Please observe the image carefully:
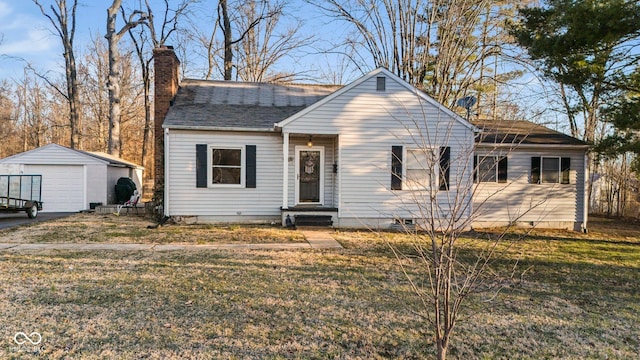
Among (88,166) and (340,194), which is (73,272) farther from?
(88,166)

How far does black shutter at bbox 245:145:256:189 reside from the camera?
11039mm

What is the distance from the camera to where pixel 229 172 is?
36.4 ft

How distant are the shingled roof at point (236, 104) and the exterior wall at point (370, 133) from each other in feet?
6.74

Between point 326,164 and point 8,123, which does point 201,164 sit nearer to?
point 326,164

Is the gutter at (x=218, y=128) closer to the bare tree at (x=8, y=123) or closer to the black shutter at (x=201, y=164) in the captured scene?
the black shutter at (x=201, y=164)

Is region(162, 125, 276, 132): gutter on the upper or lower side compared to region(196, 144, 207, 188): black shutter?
upper

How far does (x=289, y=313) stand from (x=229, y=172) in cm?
763

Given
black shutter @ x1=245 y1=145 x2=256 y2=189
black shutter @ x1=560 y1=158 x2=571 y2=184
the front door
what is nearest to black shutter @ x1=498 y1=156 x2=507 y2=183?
black shutter @ x1=560 y1=158 x2=571 y2=184

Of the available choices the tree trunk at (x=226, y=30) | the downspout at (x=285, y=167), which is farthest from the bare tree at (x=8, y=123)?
the downspout at (x=285, y=167)

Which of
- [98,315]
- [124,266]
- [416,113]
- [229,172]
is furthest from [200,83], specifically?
[98,315]

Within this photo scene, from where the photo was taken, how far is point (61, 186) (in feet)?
49.4

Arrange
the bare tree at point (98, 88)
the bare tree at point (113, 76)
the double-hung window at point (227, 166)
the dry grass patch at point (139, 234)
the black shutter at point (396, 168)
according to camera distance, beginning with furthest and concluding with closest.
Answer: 1. the bare tree at point (98, 88)
2. the bare tree at point (113, 76)
3. the double-hung window at point (227, 166)
4. the black shutter at point (396, 168)
5. the dry grass patch at point (139, 234)

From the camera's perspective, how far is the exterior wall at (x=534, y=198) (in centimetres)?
1197

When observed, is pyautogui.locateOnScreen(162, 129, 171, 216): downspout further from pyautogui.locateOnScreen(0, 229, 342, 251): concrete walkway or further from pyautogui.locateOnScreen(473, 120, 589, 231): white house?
pyautogui.locateOnScreen(473, 120, 589, 231): white house
